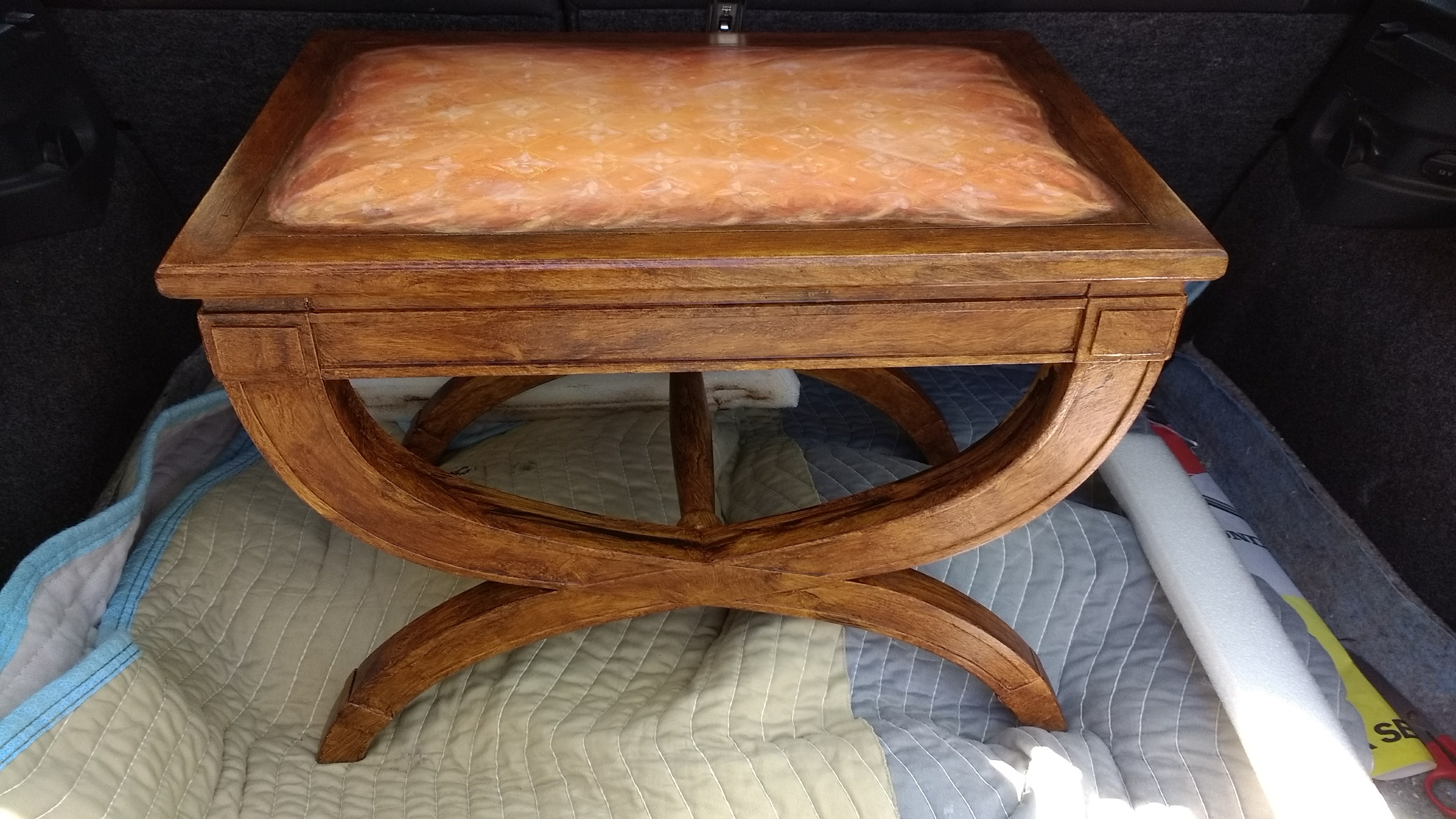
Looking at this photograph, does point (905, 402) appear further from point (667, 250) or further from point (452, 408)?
point (667, 250)

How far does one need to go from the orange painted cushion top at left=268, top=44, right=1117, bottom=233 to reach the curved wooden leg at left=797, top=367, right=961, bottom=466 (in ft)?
1.29

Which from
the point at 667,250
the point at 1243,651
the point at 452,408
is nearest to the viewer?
the point at 667,250

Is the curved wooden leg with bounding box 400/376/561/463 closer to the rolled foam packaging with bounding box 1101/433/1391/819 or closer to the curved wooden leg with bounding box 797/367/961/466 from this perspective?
the curved wooden leg with bounding box 797/367/961/466

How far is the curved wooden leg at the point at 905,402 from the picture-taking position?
1076 millimetres

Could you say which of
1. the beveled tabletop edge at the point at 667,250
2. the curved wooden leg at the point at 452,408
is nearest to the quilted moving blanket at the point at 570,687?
the curved wooden leg at the point at 452,408

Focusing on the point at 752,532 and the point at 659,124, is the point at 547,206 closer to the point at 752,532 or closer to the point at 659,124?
the point at 659,124

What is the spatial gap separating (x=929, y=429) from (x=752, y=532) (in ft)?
1.27

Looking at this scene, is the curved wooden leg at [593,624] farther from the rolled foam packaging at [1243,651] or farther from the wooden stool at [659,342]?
the rolled foam packaging at [1243,651]

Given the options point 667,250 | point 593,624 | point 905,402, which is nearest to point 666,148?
point 667,250

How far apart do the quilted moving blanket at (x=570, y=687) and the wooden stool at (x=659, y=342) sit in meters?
0.08

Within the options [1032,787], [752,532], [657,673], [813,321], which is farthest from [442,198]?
[1032,787]

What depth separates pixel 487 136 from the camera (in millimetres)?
625

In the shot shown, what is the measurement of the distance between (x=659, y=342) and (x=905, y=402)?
1.84 ft

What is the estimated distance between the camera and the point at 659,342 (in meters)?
0.58
